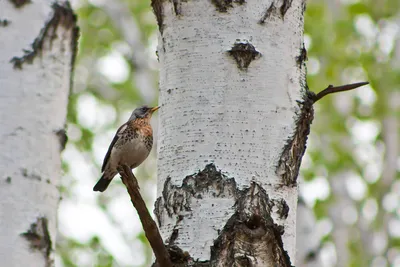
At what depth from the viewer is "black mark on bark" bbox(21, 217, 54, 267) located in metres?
2.91

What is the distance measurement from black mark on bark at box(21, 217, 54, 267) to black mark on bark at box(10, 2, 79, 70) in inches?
27.8

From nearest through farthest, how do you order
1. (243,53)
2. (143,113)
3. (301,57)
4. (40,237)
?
(243,53) < (301,57) < (40,237) < (143,113)

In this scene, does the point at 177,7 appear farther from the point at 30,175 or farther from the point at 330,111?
the point at 330,111

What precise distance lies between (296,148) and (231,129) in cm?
19

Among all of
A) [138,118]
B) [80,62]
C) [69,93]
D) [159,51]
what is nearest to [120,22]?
[80,62]

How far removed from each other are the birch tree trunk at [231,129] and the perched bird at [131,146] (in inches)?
101

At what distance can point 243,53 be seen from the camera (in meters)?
2.00

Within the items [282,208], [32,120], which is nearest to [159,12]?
[282,208]

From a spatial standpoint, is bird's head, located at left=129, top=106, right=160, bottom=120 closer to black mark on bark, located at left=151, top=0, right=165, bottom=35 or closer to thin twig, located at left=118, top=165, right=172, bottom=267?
black mark on bark, located at left=151, top=0, right=165, bottom=35

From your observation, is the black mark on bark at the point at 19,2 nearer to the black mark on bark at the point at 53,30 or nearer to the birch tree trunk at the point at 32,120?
the birch tree trunk at the point at 32,120

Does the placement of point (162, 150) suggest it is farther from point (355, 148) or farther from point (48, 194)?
point (355, 148)

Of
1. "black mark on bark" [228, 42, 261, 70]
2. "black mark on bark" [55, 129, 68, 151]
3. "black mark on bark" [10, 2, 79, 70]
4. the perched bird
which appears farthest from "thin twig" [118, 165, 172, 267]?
the perched bird

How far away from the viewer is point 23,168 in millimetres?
2998

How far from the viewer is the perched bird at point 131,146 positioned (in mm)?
4703
